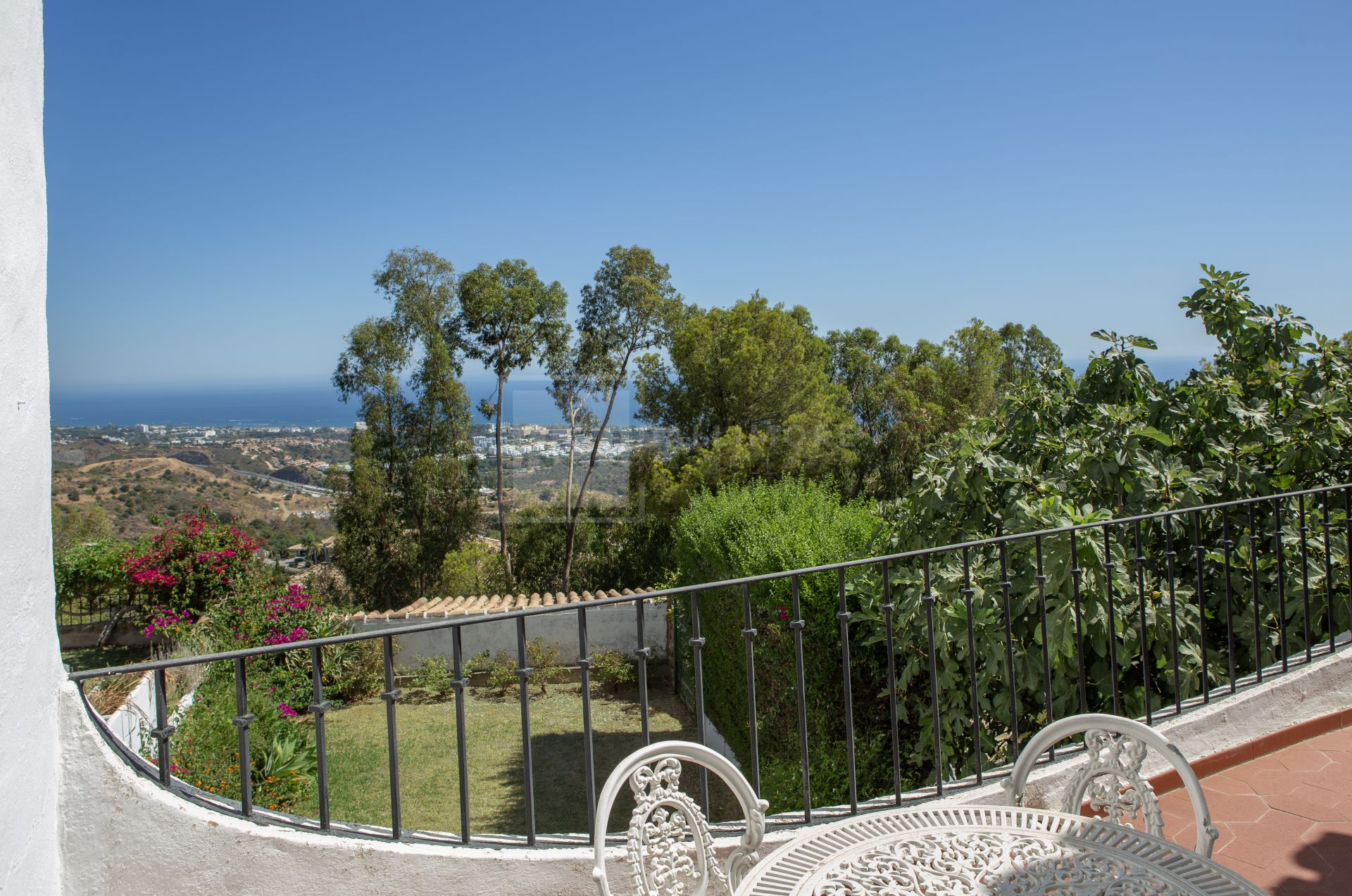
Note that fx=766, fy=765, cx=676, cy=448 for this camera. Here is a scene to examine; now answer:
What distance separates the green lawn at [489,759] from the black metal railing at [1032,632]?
2.39 m

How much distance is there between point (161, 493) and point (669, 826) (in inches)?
784

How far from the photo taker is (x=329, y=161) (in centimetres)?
2664

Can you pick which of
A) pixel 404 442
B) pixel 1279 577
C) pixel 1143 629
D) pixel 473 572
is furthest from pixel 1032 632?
pixel 404 442

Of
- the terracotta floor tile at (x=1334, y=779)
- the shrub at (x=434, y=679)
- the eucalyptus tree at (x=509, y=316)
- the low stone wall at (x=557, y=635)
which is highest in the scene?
the eucalyptus tree at (x=509, y=316)

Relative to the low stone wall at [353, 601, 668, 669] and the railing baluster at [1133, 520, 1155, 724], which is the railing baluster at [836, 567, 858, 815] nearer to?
the railing baluster at [1133, 520, 1155, 724]

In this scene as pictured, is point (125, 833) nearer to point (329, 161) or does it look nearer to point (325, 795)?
point (325, 795)

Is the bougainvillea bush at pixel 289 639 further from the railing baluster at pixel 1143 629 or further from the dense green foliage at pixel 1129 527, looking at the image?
the railing baluster at pixel 1143 629

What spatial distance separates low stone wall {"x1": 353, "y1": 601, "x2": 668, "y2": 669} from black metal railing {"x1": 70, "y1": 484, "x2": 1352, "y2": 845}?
7316 mm

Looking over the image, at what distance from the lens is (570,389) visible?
18.9m

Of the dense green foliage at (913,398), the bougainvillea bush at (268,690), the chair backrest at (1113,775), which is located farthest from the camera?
the dense green foliage at (913,398)

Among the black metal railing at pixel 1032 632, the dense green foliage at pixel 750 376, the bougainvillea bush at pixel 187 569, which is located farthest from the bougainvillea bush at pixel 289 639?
the dense green foliage at pixel 750 376

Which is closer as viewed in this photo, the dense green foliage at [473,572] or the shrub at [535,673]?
the shrub at [535,673]

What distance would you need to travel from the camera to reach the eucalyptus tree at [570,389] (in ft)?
61.4

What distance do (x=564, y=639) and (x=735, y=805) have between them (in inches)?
192
